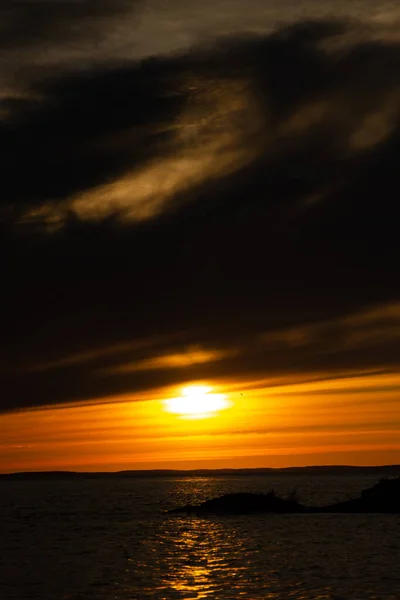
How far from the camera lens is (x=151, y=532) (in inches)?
3484

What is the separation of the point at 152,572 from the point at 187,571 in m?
1.98

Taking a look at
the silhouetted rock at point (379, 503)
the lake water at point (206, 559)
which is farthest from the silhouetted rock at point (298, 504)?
the lake water at point (206, 559)

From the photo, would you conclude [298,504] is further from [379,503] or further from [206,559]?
[206,559]

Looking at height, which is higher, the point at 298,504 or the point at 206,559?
the point at 298,504

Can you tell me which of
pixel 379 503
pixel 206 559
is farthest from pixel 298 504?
pixel 206 559

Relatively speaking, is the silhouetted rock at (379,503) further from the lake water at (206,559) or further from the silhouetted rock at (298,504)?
the lake water at (206,559)

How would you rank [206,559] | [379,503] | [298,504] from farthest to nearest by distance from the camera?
[298,504] < [379,503] < [206,559]

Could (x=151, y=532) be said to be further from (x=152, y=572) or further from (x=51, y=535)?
(x=152, y=572)

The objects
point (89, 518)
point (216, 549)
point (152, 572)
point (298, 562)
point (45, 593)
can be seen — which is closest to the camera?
point (45, 593)

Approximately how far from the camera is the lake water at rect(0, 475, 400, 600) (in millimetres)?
48125

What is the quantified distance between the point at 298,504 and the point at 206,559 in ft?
170

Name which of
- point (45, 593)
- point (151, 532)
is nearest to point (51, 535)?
point (151, 532)

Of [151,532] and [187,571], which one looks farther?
[151,532]

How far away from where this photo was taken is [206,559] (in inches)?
2502
